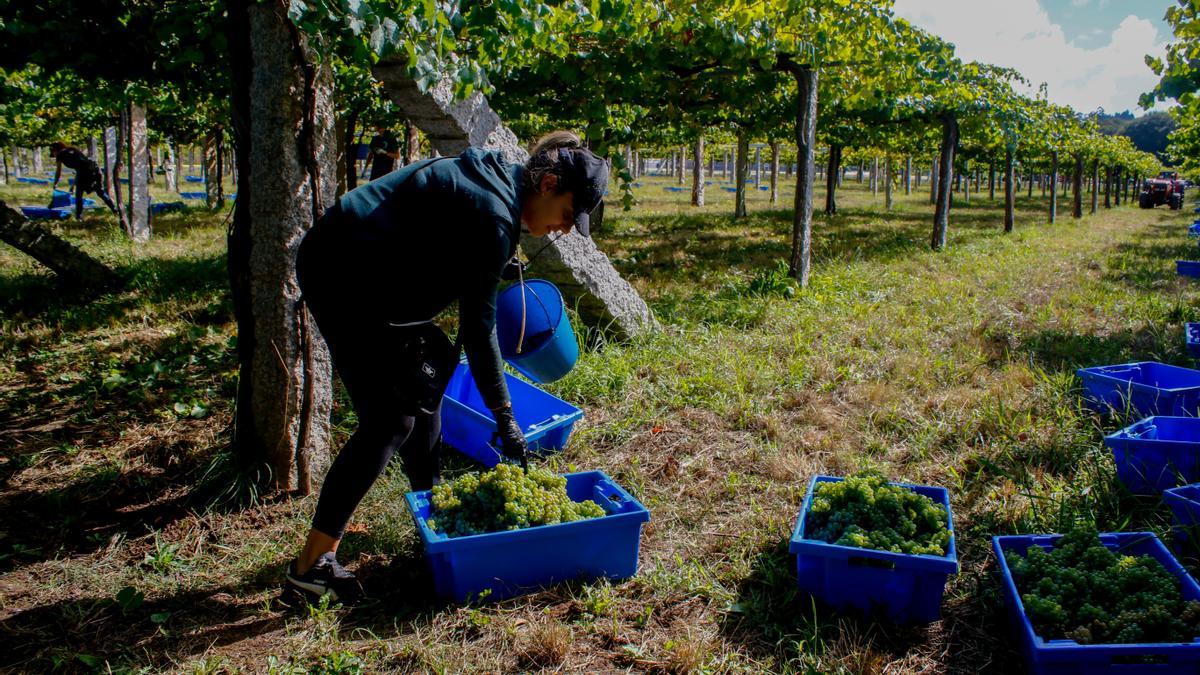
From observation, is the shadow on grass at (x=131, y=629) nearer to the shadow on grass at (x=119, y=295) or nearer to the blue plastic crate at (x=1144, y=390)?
the shadow on grass at (x=119, y=295)

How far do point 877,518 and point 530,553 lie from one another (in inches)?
47.9

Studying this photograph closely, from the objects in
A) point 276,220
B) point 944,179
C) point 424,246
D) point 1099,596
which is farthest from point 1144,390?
point 944,179

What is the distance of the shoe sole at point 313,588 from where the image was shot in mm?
2502

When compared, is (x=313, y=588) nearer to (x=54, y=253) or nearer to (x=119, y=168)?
(x=54, y=253)

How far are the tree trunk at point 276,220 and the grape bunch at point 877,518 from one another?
7.37 feet

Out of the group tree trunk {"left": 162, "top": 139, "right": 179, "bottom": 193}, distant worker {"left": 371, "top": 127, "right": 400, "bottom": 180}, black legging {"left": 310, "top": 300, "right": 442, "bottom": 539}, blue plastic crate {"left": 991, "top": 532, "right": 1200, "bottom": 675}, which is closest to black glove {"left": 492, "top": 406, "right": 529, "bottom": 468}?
black legging {"left": 310, "top": 300, "right": 442, "bottom": 539}

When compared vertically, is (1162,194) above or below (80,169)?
above

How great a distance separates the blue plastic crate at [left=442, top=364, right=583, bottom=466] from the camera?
3.47 m

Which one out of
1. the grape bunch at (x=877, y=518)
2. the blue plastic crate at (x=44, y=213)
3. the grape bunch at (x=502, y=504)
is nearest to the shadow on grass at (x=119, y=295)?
the grape bunch at (x=502, y=504)

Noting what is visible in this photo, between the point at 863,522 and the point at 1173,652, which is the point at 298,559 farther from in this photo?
the point at 1173,652

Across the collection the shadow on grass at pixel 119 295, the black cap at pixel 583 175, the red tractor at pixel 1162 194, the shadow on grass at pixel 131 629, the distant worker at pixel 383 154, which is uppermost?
the red tractor at pixel 1162 194

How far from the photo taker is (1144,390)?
3629 mm

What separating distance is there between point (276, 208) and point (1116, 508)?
3.71 m

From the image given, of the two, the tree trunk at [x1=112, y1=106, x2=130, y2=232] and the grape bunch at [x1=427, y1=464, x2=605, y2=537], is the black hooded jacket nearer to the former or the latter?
the grape bunch at [x1=427, y1=464, x2=605, y2=537]
